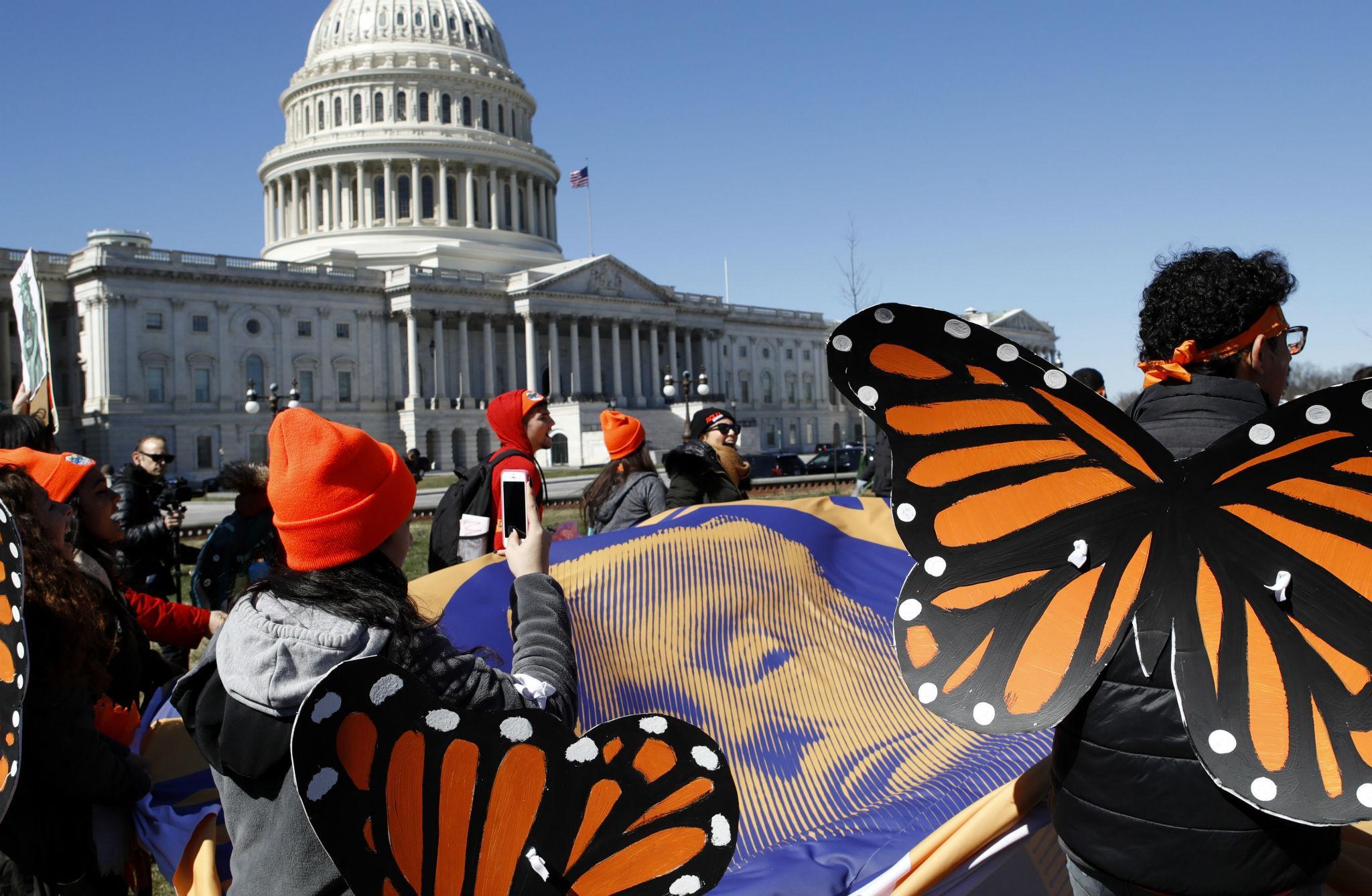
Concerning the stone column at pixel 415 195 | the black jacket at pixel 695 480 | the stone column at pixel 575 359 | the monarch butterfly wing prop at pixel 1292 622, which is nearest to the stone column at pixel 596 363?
the stone column at pixel 575 359

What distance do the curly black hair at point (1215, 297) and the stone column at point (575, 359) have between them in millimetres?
70780

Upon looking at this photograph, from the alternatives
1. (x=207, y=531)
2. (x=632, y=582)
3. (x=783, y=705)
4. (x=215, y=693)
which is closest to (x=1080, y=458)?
(x=215, y=693)

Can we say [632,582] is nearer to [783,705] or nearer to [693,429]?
[783,705]

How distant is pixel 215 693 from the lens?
2.21 meters

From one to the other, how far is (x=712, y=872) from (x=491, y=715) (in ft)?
1.73

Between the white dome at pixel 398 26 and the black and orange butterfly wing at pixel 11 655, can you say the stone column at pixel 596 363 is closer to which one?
the white dome at pixel 398 26

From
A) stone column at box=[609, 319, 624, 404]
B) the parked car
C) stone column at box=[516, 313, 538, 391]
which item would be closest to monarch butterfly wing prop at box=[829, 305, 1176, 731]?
the parked car

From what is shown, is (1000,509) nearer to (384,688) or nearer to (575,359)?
(384,688)

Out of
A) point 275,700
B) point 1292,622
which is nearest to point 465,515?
point 275,700

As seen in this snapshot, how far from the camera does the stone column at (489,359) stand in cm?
6944

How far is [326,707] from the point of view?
76.3 inches

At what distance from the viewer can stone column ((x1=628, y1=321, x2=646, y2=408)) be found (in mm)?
74875

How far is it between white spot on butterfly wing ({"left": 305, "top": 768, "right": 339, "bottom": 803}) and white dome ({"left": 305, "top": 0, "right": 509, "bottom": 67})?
262 feet

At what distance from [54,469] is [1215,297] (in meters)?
4.16
